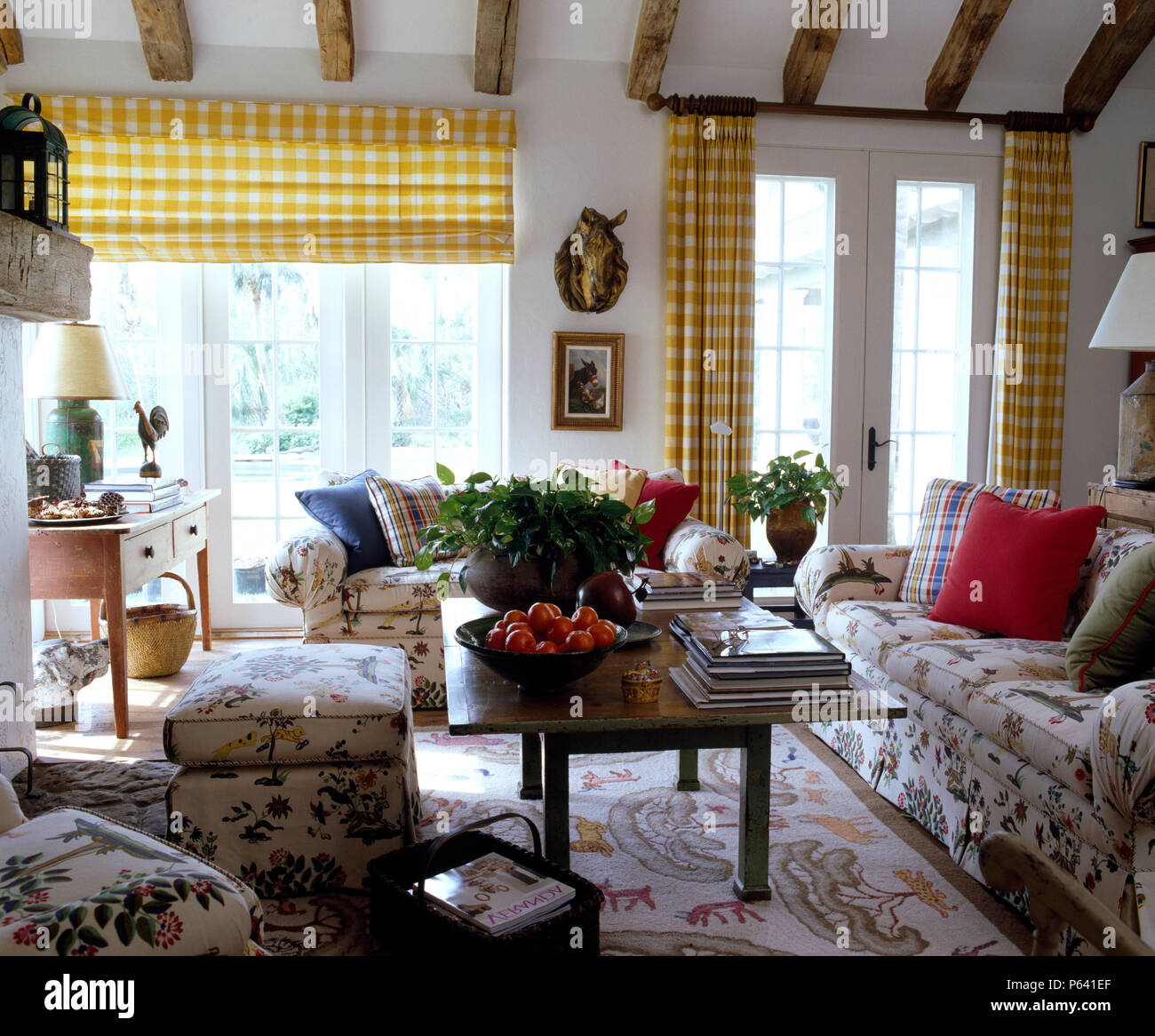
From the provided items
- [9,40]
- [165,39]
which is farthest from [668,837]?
[9,40]

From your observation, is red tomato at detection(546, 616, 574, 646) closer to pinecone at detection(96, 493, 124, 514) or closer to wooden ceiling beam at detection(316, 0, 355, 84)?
pinecone at detection(96, 493, 124, 514)

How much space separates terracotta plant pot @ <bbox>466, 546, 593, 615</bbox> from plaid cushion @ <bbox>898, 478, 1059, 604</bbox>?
1.40 m

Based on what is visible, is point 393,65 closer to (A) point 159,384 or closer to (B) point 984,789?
(A) point 159,384

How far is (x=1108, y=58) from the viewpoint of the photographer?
4602 millimetres

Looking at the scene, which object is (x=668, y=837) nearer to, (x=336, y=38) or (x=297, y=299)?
(x=297, y=299)

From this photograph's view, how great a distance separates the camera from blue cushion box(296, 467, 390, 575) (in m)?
3.75

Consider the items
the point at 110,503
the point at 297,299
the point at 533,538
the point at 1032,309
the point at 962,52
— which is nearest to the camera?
the point at 533,538

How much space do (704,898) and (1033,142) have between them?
415 cm

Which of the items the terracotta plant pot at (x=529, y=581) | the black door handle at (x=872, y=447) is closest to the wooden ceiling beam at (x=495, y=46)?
the black door handle at (x=872, y=447)

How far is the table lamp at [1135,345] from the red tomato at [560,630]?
228cm

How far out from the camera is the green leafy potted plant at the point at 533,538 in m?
2.32

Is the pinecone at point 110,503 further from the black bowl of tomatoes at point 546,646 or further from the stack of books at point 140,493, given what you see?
the black bowl of tomatoes at point 546,646

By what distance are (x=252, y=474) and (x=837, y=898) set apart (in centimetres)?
342
